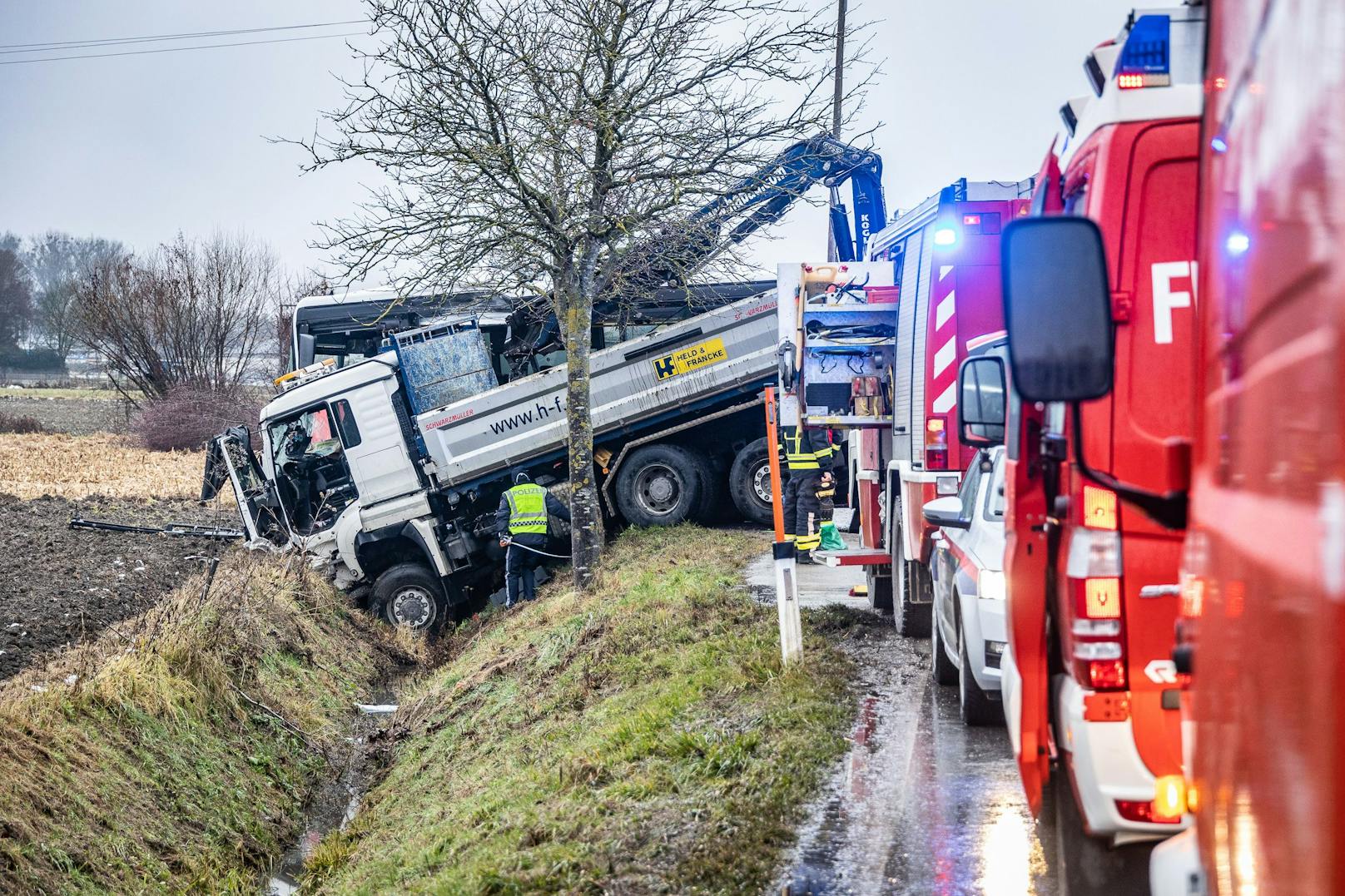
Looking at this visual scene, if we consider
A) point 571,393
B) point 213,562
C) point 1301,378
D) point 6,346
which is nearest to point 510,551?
point 571,393

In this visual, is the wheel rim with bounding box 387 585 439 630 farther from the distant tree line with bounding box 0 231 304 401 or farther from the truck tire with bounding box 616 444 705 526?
the distant tree line with bounding box 0 231 304 401

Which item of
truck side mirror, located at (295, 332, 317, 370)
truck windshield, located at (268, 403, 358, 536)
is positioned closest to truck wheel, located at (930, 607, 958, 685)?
truck windshield, located at (268, 403, 358, 536)

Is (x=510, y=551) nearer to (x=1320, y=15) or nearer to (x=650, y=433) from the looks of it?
(x=650, y=433)

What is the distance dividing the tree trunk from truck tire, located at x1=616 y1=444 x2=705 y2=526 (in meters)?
2.73

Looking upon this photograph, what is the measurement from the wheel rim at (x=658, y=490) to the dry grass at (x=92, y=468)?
10.7 meters

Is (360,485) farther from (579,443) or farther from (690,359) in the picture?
(690,359)

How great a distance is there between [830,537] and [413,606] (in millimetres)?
6695

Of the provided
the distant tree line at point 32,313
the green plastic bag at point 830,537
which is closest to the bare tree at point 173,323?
the distant tree line at point 32,313

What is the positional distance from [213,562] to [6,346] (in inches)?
2549

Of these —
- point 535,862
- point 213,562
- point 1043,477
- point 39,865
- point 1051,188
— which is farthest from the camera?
point 213,562

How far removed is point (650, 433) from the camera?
1689 centimetres

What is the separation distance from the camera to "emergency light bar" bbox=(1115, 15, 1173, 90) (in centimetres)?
337

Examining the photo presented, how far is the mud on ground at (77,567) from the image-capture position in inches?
454

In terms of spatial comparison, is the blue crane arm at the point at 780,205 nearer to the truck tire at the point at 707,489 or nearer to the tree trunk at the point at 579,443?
the tree trunk at the point at 579,443
